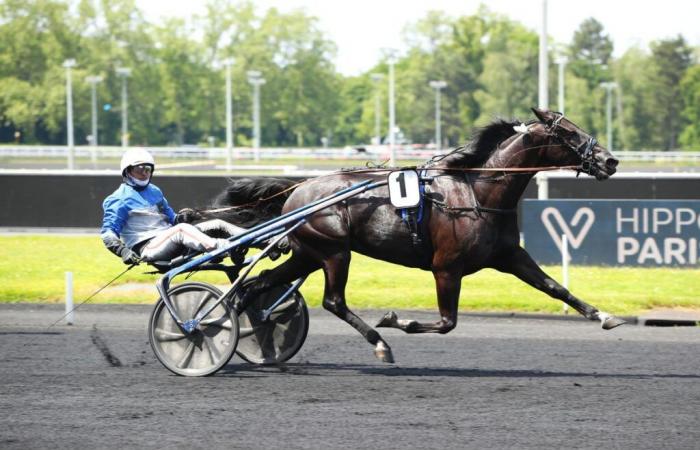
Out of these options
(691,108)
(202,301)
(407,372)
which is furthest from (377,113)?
(202,301)

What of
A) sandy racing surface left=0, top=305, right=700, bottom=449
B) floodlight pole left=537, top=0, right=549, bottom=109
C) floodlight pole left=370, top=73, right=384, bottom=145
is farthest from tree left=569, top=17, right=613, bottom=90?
sandy racing surface left=0, top=305, right=700, bottom=449

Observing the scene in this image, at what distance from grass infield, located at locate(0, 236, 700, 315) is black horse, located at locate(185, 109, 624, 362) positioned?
4669 millimetres

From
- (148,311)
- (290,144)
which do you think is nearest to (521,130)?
(148,311)

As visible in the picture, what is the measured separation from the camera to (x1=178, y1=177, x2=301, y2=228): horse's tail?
30.2 feet

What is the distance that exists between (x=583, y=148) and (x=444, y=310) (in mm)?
1549

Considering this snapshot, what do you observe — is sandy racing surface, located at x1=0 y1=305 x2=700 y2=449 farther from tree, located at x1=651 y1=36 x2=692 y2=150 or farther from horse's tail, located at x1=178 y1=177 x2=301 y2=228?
tree, located at x1=651 y1=36 x2=692 y2=150

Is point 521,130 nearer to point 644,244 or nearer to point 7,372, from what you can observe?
point 7,372

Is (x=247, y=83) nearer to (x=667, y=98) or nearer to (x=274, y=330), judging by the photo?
(x=667, y=98)

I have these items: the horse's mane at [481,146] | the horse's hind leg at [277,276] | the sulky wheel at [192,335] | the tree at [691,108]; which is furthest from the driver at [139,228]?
the tree at [691,108]

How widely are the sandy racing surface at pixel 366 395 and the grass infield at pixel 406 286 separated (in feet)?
7.92

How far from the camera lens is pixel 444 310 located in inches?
324

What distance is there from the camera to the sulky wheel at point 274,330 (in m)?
8.85

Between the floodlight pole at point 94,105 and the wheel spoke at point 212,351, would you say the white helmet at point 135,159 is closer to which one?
the wheel spoke at point 212,351

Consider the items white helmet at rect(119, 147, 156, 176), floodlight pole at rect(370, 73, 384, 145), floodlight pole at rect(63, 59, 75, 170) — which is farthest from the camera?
floodlight pole at rect(370, 73, 384, 145)
